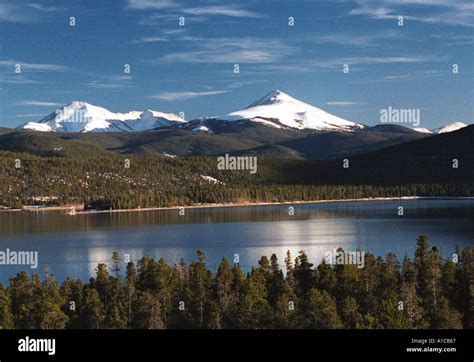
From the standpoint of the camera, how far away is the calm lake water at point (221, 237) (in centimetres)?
5966

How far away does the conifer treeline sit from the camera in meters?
28.0

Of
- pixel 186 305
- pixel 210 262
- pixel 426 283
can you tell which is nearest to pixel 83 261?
pixel 210 262

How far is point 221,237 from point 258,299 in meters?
48.8

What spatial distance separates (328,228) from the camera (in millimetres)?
88750

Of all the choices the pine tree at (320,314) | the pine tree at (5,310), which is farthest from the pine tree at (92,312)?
the pine tree at (320,314)

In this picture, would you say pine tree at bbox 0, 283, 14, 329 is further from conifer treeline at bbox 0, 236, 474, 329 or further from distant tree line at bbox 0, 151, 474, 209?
distant tree line at bbox 0, 151, 474, 209

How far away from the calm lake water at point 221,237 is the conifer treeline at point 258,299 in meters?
14.7

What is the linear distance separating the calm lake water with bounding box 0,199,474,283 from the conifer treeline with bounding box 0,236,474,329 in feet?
48.1

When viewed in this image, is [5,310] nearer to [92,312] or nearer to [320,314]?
[92,312]

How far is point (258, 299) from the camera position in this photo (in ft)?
101
